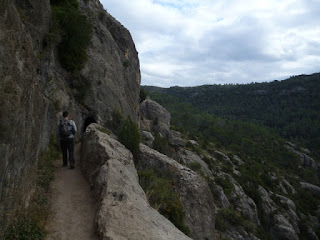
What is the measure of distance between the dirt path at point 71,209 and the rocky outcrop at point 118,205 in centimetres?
34

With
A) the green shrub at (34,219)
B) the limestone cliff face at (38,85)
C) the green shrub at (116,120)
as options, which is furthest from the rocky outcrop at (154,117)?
the green shrub at (34,219)

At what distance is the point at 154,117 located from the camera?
4838cm

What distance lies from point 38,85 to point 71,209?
13.0ft

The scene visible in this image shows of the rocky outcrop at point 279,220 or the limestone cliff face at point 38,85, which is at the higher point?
the limestone cliff face at point 38,85

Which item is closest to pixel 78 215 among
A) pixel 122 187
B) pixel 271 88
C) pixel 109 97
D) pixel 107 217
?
pixel 107 217

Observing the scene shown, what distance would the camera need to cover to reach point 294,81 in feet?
600

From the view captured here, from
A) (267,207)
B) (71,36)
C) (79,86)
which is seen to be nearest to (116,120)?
(79,86)

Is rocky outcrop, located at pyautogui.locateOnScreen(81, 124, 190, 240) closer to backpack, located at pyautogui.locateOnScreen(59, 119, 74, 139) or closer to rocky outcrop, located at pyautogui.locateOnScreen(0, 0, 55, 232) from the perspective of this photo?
backpack, located at pyautogui.locateOnScreen(59, 119, 74, 139)

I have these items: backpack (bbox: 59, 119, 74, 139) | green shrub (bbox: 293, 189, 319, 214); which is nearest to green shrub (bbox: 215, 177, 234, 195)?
green shrub (bbox: 293, 189, 319, 214)

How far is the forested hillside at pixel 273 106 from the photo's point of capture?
122 metres

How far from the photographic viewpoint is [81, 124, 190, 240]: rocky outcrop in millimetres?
6039

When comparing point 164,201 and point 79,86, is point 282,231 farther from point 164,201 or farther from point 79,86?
point 79,86

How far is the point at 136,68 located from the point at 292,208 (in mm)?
36202

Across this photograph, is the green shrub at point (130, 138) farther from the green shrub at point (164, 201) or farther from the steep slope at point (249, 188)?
the steep slope at point (249, 188)
